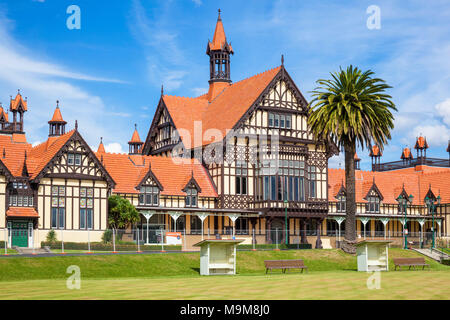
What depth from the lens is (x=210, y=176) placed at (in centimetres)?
6938

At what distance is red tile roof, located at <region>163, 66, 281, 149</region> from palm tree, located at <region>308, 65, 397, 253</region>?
11.8 m

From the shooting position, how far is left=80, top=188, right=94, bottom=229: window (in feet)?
191

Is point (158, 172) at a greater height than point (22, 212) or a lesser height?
greater

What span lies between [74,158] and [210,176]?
15958 mm

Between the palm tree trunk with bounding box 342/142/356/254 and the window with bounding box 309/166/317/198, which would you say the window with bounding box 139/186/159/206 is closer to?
the window with bounding box 309/166/317/198

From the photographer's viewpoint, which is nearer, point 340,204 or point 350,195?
point 350,195

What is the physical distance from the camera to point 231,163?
221 ft

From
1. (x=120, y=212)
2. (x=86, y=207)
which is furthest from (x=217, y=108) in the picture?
(x=86, y=207)

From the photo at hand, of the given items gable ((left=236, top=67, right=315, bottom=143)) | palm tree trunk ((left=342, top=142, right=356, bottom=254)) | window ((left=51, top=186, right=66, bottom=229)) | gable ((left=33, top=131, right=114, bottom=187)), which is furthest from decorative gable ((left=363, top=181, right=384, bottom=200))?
window ((left=51, top=186, right=66, bottom=229))

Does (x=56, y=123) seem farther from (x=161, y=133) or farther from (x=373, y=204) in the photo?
(x=373, y=204)

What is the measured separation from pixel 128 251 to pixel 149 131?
91.6 feet

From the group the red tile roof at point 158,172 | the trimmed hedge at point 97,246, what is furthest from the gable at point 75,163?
the trimmed hedge at point 97,246

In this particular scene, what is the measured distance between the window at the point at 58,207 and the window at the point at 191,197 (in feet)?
42.7
